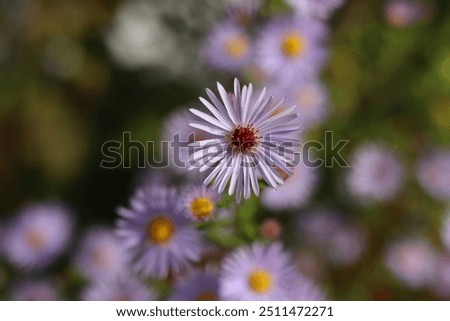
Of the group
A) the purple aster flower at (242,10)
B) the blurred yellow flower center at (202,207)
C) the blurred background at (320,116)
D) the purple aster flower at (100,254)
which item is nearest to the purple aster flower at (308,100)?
the blurred background at (320,116)

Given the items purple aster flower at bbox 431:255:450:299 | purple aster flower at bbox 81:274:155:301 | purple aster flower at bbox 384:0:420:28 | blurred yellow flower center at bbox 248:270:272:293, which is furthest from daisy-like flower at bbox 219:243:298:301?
purple aster flower at bbox 384:0:420:28

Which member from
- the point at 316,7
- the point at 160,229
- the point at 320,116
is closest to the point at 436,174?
the point at 320,116

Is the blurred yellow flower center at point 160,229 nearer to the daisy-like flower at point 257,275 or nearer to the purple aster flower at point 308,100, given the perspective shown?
the daisy-like flower at point 257,275

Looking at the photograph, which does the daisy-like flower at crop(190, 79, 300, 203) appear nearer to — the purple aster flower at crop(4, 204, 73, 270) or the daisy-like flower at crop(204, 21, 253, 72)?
the daisy-like flower at crop(204, 21, 253, 72)

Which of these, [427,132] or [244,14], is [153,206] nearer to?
[244,14]
